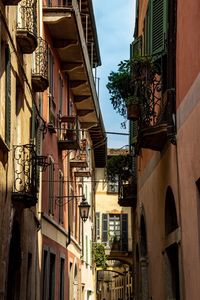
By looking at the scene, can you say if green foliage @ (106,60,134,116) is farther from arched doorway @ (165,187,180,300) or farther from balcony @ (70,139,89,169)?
balcony @ (70,139,89,169)

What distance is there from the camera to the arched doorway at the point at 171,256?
14.5 metres

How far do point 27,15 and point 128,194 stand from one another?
1206cm

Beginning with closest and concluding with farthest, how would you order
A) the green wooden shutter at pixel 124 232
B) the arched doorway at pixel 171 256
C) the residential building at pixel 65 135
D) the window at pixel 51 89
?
the arched doorway at pixel 171 256 < the residential building at pixel 65 135 < the window at pixel 51 89 < the green wooden shutter at pixel 124 232

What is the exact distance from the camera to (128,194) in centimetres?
2470

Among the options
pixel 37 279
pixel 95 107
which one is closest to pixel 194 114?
pixel 37 279

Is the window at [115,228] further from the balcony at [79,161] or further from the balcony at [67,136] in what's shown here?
the balcony at [67,136]

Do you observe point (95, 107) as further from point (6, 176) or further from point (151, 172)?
point (6, 176)

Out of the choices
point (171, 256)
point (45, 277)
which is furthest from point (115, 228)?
point (171, 256)

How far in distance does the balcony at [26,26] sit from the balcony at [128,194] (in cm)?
1068

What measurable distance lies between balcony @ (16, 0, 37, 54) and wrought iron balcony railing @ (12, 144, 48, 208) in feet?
7.21

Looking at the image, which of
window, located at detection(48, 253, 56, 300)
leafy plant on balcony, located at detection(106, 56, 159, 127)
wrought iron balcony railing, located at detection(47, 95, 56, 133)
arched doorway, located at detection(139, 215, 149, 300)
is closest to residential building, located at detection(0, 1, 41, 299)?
leafy plant on balcony, located at detection(106, 56, 159, 127)

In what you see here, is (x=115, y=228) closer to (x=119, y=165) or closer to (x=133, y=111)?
(x=119, y=165)

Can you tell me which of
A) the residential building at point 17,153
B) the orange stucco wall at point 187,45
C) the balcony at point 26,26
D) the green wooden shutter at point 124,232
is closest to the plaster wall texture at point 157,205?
the orange stucco wall at point 187,45

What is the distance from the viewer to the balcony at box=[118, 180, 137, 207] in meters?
24.1
